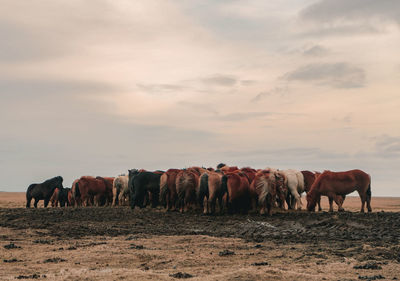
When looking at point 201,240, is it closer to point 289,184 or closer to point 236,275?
point 236,275

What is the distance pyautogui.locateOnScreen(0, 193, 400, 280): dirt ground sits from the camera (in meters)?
9.58

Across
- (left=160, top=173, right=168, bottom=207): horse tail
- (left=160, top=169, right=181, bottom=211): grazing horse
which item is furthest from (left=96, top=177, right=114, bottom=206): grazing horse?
(left=160, top=173, right=168, bottom=207): horse tail

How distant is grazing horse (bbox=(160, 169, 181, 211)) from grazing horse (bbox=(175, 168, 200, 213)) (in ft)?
2.20

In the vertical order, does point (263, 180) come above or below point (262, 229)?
above

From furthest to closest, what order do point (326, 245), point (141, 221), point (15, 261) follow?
point (141, 221) < point (326, 245) < point (15, 261)

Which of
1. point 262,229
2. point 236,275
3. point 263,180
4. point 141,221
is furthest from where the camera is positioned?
point 263,180

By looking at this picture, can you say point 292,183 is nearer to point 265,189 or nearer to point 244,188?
point 244,188

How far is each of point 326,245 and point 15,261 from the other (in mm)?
7478

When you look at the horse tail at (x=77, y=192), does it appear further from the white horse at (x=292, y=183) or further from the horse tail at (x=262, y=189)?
the horse tail at (x=262, y=189)

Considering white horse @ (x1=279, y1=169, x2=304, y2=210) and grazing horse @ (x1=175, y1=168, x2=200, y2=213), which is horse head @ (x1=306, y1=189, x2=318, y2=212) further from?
grazing horse @ (x1=175, y1=168, x2=200, y2=213)

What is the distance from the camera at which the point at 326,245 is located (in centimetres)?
1324

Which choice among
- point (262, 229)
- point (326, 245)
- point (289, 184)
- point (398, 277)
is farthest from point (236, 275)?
point (289, 184)

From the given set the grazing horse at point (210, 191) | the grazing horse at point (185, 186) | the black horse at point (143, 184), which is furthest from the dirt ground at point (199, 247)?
the black horse at point (143, 184)

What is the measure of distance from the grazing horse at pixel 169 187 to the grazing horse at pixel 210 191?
182 centimetres
